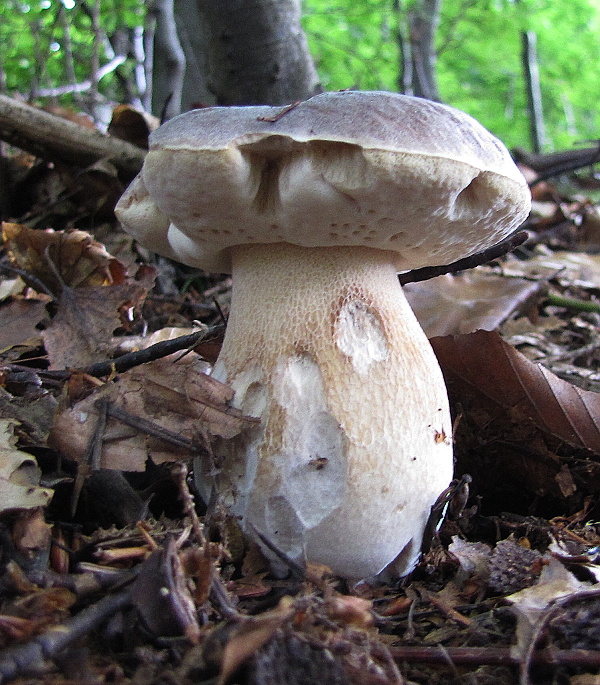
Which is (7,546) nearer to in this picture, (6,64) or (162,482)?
(162,482)

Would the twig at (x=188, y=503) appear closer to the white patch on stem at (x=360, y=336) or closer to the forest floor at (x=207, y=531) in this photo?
the forest floor at (x=207, y=531)

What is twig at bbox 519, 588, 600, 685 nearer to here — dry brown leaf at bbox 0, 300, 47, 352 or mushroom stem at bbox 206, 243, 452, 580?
mushroom stem at bbox 206, 243, 452, 580

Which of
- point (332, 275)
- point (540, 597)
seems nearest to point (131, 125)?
point (332, 275)

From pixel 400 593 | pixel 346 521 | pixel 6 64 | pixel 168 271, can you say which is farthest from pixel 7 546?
pixel 6 64

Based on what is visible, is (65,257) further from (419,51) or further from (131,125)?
(419,51)

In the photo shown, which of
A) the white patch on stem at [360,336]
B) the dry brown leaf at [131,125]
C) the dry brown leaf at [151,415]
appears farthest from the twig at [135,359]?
the dry brown leaf at [131,125]
